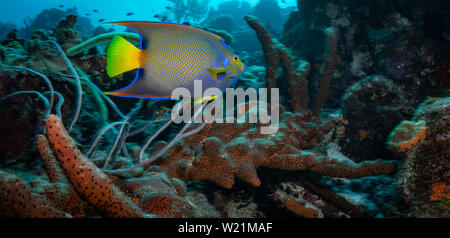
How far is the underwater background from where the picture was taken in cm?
137

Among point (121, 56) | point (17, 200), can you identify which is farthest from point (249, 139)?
point (17, 200)

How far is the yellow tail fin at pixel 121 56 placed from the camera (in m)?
1.09

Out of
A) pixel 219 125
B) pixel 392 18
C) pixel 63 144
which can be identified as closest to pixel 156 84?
pixel 63 144

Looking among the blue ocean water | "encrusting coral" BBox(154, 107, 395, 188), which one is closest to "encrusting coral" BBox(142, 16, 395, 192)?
"encrusting coral" BBox(154, 107, 395, 188)

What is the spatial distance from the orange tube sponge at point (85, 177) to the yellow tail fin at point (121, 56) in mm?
350

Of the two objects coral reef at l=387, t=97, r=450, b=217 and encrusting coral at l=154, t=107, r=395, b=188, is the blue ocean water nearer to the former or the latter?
encrusting coral at l=154, t=107, r=395, b=188

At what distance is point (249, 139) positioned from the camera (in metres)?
2.46

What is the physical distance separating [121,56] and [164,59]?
0.70 feet

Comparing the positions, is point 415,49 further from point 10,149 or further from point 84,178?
point 10,149

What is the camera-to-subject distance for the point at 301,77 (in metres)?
3.53

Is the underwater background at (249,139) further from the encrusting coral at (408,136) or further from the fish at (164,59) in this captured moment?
the fish at (164,59)

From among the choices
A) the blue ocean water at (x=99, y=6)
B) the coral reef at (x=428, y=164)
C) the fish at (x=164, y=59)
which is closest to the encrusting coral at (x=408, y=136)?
the coral reef at (x=428, y=164)

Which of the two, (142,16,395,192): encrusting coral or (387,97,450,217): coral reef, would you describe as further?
(142,16,395,192): encrusting coral

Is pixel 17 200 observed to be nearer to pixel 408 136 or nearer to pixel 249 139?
pixel 249 139
